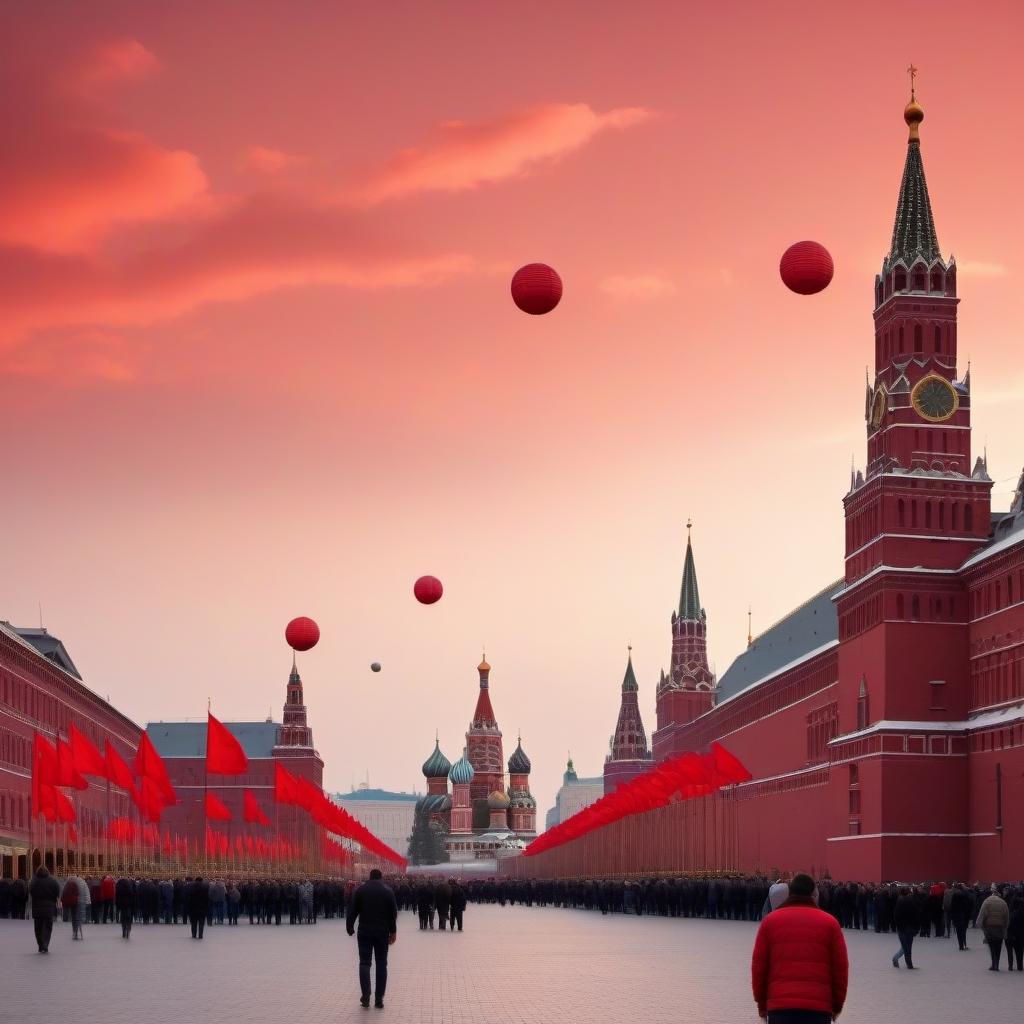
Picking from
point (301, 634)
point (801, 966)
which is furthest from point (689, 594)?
point (801, 966)

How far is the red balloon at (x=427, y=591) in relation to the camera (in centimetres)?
4228

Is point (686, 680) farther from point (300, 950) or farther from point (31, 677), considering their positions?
point (300, 950)

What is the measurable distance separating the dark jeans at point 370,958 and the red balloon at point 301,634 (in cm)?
2271

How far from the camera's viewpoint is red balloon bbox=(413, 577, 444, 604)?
42.3m

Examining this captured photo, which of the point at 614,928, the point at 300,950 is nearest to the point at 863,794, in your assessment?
the point at 614,928

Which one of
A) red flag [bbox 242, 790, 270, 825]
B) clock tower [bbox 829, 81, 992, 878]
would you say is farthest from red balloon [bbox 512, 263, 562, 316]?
red flag [bbox 242, 790, 270, 825]

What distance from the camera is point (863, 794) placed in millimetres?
67625

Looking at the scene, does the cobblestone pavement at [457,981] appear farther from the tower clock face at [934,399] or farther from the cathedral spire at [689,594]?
the cathedral spire at [689,594]

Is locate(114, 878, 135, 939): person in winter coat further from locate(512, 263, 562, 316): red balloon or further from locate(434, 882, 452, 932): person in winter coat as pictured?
locate(512, 263, 562, 316): red balloon

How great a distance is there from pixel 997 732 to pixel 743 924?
1283cm

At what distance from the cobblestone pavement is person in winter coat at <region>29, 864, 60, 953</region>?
19.0 inches

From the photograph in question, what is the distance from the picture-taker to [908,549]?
67438 mm

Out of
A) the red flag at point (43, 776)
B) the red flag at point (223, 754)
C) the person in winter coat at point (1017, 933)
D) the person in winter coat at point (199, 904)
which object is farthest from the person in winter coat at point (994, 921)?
the red flag at point (43, 776)

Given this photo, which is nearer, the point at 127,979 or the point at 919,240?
the point at 127,979
